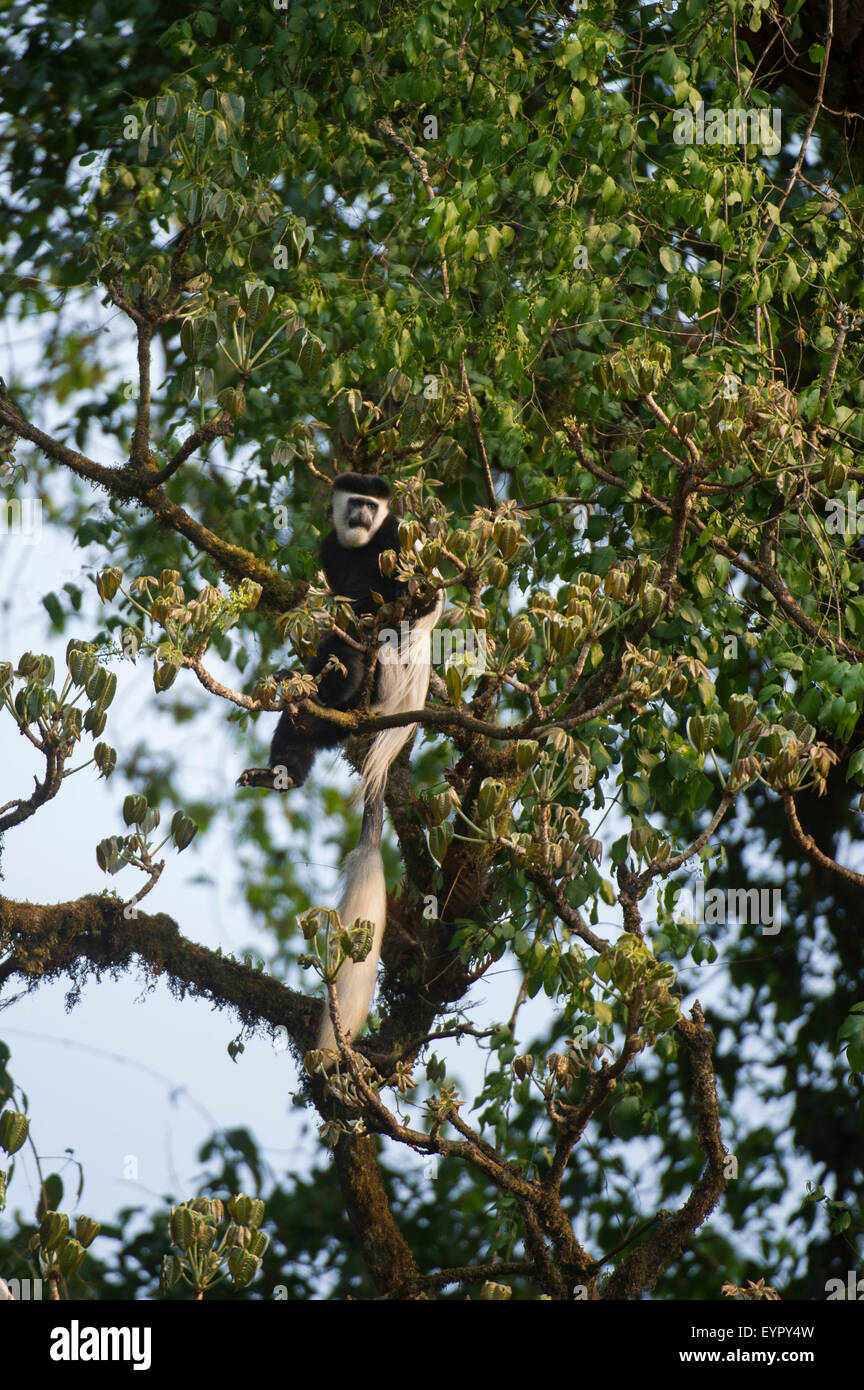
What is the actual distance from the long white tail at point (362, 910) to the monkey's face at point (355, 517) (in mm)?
730

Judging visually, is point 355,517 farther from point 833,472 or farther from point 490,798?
point 490,798

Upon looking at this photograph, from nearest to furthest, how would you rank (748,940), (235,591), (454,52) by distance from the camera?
(235,591) → (454,52) → (748,940)

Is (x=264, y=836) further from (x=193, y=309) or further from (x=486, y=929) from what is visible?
(x=193, y=309)

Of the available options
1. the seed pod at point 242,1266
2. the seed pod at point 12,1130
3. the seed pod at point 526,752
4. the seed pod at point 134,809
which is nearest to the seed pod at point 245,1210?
the seed pod at point 242,1266

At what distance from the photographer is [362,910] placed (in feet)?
9.13

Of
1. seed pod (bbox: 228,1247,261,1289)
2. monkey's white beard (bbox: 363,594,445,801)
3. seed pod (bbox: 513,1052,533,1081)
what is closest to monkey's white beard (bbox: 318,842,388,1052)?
monkey's white beard (bbox: 363,594,445,801)

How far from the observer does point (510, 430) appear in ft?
8.98

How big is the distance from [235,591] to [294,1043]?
1.22m

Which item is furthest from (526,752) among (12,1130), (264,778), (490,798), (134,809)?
(264,778)

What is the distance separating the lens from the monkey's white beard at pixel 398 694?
2932 mm

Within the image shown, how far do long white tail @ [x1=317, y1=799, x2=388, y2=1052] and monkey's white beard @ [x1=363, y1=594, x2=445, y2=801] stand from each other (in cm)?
8

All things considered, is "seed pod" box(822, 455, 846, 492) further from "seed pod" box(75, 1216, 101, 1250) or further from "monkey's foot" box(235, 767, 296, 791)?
"seed pod" box(75, 1216, 101, 1250)
